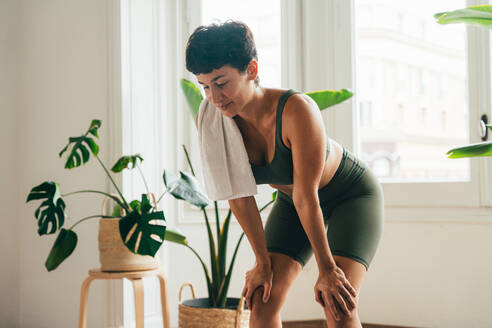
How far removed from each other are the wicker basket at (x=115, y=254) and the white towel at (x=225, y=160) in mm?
1008

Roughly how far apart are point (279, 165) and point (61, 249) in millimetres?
1251

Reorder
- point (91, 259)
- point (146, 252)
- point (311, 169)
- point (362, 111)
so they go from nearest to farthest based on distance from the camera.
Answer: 1. point (311, 169)
2. point (146, 252)
3. point (91, 259)
4. point (362, 111)

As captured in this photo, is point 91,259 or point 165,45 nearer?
point 91,259

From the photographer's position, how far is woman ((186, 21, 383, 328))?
1.19 metres

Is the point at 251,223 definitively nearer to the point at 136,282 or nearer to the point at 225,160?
the point at 225,160

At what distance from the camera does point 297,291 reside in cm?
278

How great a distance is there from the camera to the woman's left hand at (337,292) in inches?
45.8

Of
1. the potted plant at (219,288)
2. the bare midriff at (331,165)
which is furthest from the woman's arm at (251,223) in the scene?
the potted plant at (219,288)

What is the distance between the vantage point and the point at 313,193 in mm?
1219

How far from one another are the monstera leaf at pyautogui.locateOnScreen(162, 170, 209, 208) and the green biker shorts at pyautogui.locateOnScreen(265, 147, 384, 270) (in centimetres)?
60

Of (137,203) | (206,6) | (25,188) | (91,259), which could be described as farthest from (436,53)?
(25,188)

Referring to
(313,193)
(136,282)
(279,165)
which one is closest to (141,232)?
(136,282)

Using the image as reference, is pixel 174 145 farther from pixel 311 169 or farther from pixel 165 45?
pixel 311 169

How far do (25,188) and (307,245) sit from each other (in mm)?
1955
